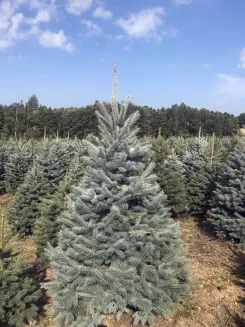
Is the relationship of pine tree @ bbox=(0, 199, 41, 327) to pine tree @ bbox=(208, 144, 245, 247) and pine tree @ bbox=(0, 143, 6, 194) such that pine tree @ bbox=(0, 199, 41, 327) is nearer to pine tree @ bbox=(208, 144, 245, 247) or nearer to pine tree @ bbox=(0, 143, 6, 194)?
pine tree @ bbox=(208, 144, 245, 247)

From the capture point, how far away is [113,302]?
544 cm

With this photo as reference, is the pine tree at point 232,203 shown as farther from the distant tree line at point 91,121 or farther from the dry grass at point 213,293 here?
the distant tree line at point 91,121

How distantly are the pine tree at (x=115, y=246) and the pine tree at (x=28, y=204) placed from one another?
244 inches

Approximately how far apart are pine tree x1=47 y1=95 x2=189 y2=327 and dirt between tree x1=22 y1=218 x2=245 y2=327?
12.8 inches

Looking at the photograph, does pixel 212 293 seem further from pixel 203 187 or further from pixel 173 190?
pixel 203 187

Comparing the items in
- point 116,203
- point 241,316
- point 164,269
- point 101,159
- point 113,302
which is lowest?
point 241,316

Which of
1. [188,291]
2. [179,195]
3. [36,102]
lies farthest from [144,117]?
[188,291]

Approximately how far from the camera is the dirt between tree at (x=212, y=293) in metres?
5.75

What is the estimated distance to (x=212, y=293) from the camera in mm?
6586

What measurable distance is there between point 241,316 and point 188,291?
1032mm

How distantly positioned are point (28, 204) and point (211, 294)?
7.76 meters

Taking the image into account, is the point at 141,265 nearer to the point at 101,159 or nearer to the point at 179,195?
the point at 101,159

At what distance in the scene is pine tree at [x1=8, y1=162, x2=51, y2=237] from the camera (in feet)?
38.4

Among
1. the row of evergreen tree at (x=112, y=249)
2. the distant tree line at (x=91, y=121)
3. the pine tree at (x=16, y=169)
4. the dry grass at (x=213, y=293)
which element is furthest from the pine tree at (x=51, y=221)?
the distant tree line at (x=91, y=121)
